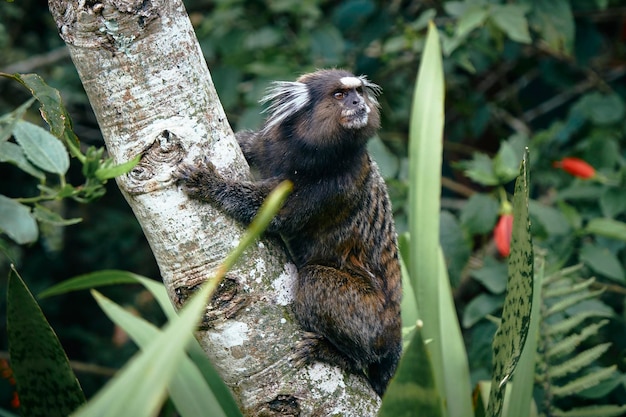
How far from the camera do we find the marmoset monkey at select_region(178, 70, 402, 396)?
245 centimetres

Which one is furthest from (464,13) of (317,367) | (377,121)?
(317,367)

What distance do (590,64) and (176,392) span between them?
3324 millimetres

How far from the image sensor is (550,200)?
13.7 feet

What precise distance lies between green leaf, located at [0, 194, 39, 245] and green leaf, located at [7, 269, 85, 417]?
1.17 feet

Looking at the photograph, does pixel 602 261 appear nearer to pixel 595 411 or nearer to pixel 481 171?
pixel 481 171

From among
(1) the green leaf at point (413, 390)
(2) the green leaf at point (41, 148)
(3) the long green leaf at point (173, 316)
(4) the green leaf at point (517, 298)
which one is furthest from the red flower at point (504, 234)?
(2) the green leaf at point (41, 148)

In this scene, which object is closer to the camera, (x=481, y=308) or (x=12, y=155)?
(x=12, y=155)

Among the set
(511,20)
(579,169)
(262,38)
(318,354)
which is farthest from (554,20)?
(318,354)

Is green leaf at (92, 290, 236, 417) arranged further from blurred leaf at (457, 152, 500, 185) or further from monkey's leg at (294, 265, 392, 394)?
blurred leaf at (457, 152, 500, 185)

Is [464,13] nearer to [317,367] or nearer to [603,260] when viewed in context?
[603,260]

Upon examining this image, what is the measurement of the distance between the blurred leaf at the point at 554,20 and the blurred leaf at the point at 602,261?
3.53 feet

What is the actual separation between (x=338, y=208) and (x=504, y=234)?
0.84 metres

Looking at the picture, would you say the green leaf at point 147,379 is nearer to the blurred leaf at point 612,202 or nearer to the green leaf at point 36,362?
the green leaf at point 36,362

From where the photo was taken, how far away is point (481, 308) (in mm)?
3045
